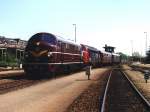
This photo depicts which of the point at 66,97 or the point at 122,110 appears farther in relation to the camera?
the point at 66,97

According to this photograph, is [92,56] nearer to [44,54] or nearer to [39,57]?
[44,54]

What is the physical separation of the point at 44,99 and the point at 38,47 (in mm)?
12538

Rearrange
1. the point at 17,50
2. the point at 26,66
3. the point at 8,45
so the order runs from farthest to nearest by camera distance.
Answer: the point at 17,50 → the point at 8,45 → the point at 26,66

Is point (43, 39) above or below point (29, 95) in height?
above

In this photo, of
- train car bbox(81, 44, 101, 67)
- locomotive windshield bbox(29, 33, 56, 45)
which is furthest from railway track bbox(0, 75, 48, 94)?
train car bbox(81, 44, 101, 67)

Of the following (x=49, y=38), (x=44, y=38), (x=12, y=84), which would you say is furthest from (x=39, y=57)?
(x=12, y=84)

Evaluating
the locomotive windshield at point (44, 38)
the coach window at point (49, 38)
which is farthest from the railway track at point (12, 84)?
the coach window at point (49, 38)

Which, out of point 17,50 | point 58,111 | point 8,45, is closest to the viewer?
point 58,111

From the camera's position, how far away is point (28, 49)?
29531mm

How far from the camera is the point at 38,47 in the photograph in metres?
29.3

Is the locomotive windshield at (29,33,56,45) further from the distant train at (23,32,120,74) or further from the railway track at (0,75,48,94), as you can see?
the railway track at (0,75,48,94)

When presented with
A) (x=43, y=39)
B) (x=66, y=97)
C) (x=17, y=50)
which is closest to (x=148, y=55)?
(x=17, y=50)

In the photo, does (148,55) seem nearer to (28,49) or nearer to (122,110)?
(28,49)

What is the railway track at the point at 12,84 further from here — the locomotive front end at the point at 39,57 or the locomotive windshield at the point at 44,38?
the locomotive windshield at the point at 44,38
